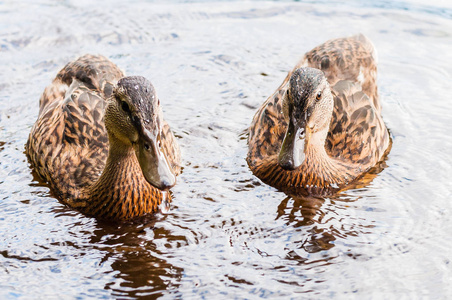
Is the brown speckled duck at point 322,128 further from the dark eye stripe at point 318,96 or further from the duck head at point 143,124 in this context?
the duck head at point 143,124

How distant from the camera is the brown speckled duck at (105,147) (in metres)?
6.22

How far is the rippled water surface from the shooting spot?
19.6ft

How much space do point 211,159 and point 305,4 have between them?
591 centimetres

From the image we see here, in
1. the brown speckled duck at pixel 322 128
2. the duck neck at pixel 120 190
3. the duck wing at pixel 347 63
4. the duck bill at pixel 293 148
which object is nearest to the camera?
the duck neck at pixel 120 190

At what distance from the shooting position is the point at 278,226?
6.85 metres

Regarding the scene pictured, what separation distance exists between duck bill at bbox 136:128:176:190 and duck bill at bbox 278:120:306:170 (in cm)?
146

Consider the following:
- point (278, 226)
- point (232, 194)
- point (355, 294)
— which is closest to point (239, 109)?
point (232, 194)

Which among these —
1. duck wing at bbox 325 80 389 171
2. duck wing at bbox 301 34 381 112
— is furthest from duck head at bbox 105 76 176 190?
duck wing at bbox 301 34 381 112

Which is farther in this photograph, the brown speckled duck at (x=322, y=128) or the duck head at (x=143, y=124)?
the brown speckled duck at (x=322, y=128)

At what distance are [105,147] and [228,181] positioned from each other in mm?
1403

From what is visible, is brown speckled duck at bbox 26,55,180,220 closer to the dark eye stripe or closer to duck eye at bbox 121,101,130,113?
duck eye at bbox 121,101,130,113

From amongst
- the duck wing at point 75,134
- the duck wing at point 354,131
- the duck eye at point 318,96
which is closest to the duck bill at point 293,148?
the duck eye at point 318,96

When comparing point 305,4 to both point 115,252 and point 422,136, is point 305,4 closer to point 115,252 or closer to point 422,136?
point 422,136

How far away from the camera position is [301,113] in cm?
720
